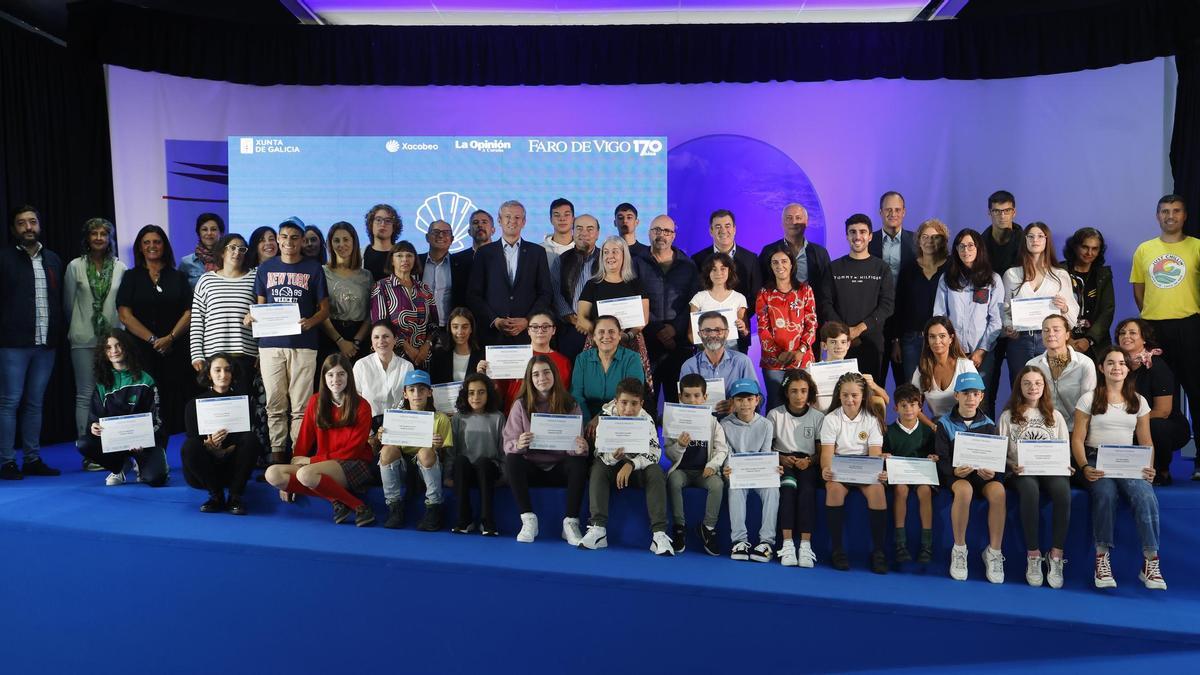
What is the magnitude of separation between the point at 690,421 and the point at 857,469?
0.84 meters

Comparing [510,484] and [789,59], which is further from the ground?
→ [789,59]

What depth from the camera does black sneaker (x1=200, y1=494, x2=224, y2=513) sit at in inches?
188

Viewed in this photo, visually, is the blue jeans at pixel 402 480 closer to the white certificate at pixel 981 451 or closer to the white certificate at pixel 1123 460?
the white certificate at pixel 981 451

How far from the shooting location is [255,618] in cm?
405

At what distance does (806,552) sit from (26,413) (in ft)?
15.3

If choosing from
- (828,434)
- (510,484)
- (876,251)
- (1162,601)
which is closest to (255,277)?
(510,484)

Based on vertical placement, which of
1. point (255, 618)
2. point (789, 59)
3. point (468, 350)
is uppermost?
point (789, 59)

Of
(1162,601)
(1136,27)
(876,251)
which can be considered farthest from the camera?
(1136,27)

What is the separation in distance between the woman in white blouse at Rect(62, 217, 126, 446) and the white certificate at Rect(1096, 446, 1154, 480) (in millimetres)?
5747

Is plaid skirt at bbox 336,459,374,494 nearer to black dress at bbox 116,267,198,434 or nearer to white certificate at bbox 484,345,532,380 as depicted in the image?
white certificate at bbox 484,345,532,380

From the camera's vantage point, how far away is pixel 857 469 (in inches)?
170

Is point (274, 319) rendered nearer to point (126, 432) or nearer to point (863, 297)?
point (126, 432)

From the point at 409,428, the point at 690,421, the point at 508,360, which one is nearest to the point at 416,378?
the point at 409,428

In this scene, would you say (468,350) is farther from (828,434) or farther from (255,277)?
(828,434)
